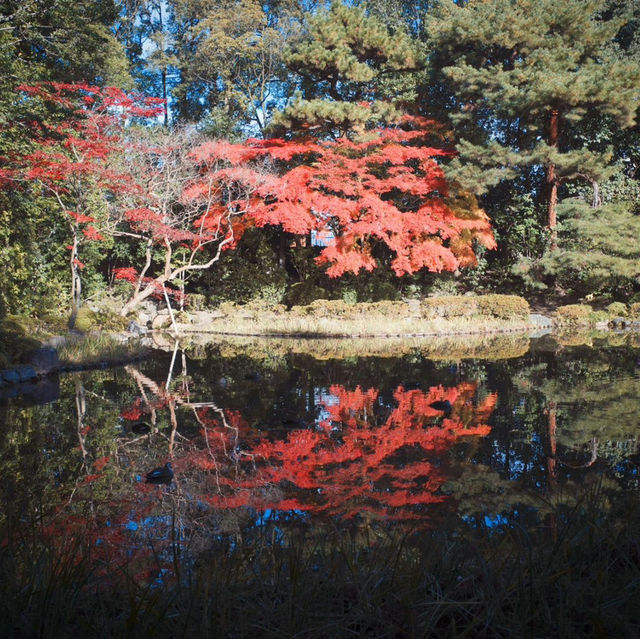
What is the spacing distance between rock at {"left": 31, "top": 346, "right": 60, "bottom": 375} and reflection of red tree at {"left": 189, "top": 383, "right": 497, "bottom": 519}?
4836 mm

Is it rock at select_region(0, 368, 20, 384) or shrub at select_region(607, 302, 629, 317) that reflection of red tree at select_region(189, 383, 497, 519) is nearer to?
rock at select_region(0, 368, 20, 384)

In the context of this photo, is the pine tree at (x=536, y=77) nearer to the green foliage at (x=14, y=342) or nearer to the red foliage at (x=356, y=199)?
the red foliage at (x=356, y=199)

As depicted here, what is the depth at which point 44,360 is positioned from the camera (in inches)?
355

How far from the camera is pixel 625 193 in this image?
20.0m

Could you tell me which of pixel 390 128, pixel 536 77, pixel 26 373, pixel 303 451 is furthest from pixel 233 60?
pixel 303 451

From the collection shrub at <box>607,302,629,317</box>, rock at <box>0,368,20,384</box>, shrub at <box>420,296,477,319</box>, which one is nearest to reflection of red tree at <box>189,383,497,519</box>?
rock at <box>0,368,20,384</box>

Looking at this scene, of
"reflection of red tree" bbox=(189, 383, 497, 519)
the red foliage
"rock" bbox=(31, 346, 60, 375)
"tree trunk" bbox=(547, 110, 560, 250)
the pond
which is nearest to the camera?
the pond

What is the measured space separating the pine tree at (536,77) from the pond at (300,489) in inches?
402

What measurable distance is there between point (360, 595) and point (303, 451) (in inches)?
109

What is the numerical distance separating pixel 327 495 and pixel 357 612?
1752 mm

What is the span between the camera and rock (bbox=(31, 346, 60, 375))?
888cm

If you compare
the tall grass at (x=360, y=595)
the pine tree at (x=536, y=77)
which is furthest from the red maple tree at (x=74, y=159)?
the pine tree at (x=536, y=77)

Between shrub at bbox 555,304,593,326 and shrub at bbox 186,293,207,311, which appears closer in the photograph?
shrub at bbox 555,304,593,326

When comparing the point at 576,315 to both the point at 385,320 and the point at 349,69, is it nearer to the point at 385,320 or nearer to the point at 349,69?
the point at 385,320
